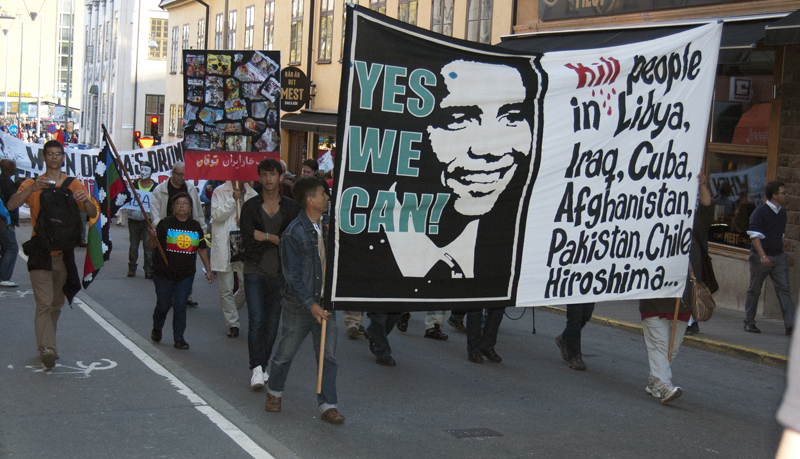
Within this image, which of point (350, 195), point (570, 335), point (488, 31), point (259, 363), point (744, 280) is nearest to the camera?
point (350, 195)

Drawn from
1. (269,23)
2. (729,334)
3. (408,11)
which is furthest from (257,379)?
(269,23)

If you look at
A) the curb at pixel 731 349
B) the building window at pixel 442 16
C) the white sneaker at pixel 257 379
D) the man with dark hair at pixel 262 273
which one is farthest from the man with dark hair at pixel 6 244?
the building window at pixel 442 16

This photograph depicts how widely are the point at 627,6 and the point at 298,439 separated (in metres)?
11.6

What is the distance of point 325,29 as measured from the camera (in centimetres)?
2627

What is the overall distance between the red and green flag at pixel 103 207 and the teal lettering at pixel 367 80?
346 cm

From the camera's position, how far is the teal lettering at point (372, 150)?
5531 millimetres

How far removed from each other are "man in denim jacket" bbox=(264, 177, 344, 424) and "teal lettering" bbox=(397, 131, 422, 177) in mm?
693

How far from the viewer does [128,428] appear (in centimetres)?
580

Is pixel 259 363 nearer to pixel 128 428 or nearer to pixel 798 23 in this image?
pixel 128 428

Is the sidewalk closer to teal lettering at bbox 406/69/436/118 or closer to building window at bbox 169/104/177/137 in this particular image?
teal lettering at bbox 406/69/436/118

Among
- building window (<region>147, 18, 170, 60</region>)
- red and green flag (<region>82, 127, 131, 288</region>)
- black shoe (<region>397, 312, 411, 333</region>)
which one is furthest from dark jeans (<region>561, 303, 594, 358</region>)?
building window (<region>147, 18, 170, 60</region>)

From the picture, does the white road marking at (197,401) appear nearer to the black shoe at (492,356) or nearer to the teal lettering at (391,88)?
the teal lettering at (391,88)

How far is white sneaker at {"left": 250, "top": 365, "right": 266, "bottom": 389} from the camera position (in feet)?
22.8

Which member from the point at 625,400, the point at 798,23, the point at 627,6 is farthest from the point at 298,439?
the point at 627,6
